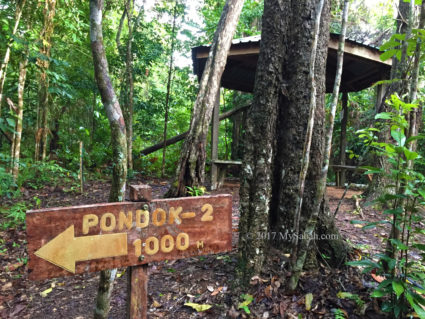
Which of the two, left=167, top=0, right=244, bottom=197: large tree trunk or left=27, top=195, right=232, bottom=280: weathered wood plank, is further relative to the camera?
left=167, top=0, right=244, bottom=197: large tree trunk

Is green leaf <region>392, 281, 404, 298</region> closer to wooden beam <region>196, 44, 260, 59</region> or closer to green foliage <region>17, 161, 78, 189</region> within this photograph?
wooden beam <region>196, 44, 260, 59</region>

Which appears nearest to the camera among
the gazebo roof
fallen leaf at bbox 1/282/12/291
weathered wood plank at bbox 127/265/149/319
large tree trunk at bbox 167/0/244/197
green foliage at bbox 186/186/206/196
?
weathered wood plank at bbox 127/265/149/319

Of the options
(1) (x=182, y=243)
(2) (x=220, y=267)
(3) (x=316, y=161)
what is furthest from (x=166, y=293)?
(3) (x=316, y=161)

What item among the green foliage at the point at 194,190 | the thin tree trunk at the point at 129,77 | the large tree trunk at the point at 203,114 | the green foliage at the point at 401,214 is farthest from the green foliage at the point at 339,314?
the thin tree trunk at the point at 129,77

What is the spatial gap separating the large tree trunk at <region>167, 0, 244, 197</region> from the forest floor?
2.16m

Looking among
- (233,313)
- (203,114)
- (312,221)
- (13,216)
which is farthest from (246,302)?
(13,216)

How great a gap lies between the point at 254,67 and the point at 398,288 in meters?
6.75

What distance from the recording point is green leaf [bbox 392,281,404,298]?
1800 mm

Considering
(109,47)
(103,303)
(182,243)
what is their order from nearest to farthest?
(182,243) → (103,303) → (109,47)

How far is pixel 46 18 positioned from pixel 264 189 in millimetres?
5325

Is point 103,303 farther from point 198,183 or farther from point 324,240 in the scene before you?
point 198,183

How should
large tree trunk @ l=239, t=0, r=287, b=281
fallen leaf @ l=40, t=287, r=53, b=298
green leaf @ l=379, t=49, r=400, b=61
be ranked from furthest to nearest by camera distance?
fallen leaf @ l=40, t=287, r=53, b=298, large tree trunk @ l=239, t=0, r=287, b=281, green leaf @ l=379, t=49, r=400, b=61

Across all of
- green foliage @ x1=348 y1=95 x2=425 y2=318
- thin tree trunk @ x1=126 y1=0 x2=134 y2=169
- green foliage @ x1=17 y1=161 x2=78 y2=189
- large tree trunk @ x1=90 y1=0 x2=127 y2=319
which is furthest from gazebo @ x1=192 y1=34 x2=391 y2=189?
green foliage @ x1=348 y1=95 x2=425 y2=318

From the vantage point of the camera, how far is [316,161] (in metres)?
2.74
